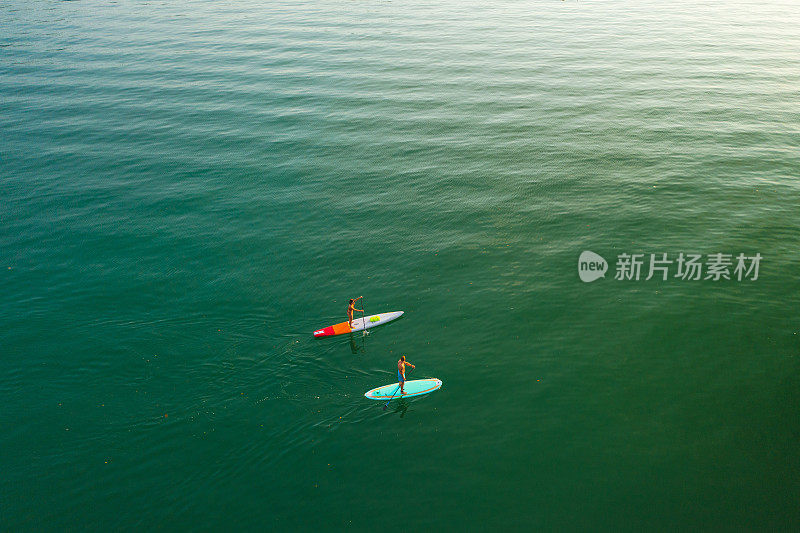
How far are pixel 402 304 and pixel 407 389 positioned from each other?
8346 millimetres

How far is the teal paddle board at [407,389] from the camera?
29531mm

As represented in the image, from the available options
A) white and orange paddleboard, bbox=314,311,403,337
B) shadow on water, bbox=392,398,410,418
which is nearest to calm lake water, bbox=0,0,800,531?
shadow on water, bbox=392,398,410,418

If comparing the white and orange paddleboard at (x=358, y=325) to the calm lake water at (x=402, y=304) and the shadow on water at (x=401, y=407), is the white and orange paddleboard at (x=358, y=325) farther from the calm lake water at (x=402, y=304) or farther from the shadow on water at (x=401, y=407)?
the shadow on water at (x=401, y=407)

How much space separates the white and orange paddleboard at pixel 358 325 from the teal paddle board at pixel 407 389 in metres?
5.36

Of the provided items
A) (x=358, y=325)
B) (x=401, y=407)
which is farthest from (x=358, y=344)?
(x=401, y=407)

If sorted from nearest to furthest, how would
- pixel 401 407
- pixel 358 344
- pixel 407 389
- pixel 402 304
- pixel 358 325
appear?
pixel 401 407, pixel 407 389, pixel 358 344, pixel 358 325, pixel 402 304

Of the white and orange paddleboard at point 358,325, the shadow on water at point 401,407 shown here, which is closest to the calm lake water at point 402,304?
the shadow on water at point 401,407

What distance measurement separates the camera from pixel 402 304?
3694 centimetres

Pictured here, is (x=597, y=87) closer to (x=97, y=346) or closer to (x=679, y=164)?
(x=679, y=164)

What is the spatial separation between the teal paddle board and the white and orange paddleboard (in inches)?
211

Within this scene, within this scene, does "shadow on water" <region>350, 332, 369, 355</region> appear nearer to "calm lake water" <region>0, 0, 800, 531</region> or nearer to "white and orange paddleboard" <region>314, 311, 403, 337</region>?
"calm lake water" <region>0, 0, 800, 531</region>

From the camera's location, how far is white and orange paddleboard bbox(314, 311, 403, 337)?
33938mm

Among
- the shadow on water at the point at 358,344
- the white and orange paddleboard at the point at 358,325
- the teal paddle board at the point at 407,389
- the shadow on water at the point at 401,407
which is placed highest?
the white and orange paddleboard at the point at 358,325

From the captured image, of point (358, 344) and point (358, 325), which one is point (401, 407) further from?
point (358, 325)
